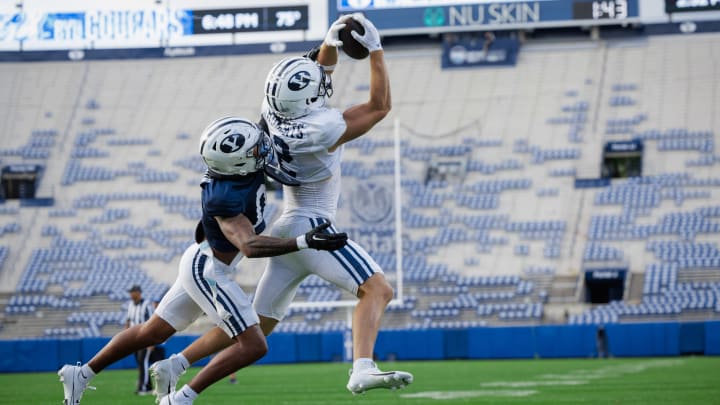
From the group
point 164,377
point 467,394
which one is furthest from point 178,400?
point 467,394

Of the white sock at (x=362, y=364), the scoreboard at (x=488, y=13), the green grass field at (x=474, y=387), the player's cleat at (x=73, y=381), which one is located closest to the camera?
the white sock at (x=362, y=364)

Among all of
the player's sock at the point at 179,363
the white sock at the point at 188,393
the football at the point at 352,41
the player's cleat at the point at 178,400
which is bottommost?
the player's cleat at the point at 178,400

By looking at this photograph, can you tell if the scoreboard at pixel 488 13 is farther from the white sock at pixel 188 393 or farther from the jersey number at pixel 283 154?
the white sock at pixel 188 393

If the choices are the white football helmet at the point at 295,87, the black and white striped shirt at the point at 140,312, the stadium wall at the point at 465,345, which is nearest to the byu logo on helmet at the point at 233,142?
Answer: the white football helmet at the point at 295,87

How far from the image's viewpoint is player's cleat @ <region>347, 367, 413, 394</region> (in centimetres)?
617

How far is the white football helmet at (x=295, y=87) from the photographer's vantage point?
661cm

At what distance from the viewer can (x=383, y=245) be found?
21406 millimetres

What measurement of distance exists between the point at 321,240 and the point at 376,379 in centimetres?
83

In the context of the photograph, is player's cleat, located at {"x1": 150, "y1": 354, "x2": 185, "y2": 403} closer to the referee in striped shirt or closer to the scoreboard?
the referee in striped shirt

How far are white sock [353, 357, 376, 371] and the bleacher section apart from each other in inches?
558

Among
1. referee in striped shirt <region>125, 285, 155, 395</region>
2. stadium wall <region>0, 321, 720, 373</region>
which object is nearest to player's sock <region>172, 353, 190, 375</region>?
referee in striped shirt <region>125, 285, 155, 395</region>

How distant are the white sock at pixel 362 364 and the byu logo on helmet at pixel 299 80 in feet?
5.31

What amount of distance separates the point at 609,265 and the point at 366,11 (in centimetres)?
1143

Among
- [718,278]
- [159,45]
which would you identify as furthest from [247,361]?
[159,45]
